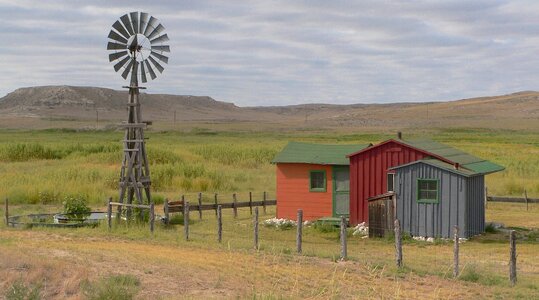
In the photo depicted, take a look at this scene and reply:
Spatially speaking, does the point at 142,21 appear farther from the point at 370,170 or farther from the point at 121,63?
the point at 370,170

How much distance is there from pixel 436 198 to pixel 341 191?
4.54 metres

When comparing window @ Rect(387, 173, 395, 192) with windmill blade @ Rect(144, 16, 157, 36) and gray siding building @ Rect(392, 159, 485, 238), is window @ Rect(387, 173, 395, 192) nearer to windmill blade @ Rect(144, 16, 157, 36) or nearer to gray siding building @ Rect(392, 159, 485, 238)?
gray siding building @ Rect(392, 159, 485, 238)

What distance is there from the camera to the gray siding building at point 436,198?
21750 millimetres

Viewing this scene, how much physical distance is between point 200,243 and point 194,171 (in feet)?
68.8

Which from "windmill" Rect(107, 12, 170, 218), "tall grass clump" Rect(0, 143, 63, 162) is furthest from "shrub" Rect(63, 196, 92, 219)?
"tall grass clump" Rect(0, 143, 63, 162)

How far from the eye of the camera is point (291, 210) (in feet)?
87.3

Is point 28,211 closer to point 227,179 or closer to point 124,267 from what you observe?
point 227,179

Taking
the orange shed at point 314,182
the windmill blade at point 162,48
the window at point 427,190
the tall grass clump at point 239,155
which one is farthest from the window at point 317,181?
the tall grass clump at point 239,155

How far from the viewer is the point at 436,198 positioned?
2208 cm

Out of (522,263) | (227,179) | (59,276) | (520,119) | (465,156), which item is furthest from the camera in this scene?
(520,119)

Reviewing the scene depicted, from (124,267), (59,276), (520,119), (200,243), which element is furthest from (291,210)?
(520,119)

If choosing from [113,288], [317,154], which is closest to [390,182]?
[317,154]

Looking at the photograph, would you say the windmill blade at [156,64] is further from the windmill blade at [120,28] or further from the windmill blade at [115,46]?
the windmill blade at [120,28]

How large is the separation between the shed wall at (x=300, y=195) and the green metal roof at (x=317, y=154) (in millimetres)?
257
